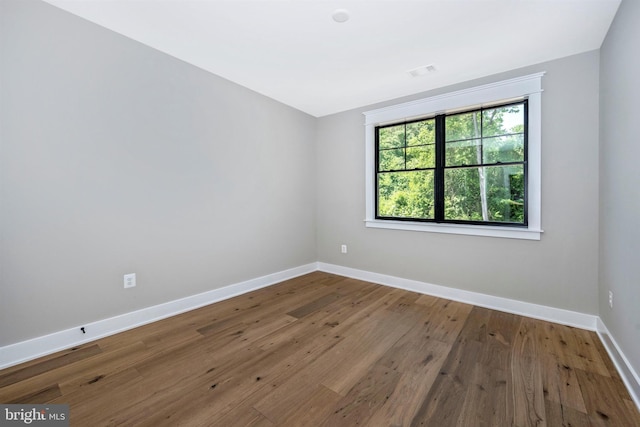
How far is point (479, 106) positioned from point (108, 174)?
12.3 ft

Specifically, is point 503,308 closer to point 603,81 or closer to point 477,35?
point 603,81

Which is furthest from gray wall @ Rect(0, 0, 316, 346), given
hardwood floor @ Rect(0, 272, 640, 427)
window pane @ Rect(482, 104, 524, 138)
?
window pane @ Rect(482, 104, 524, 138)

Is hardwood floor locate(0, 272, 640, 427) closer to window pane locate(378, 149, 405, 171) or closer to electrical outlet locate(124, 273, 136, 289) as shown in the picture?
electrical outlet locate(124, 273, 136, 289)

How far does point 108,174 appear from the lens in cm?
226

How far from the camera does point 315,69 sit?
112 inches

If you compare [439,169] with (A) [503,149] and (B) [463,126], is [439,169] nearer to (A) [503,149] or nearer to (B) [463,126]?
(B) [463,126]

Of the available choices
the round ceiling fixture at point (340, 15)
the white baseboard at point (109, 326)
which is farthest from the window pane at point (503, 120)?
the white baseboard at point (109, 326)

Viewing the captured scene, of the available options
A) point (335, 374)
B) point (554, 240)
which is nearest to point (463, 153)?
point (554, 240)

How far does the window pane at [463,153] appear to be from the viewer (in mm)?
3021

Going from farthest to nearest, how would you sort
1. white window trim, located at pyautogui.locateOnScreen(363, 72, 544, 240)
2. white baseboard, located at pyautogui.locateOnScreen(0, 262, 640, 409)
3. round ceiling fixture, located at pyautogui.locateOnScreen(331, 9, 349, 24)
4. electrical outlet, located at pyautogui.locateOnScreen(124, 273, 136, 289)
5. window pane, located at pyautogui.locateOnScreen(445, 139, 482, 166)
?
window pane, located at pyautogui.locateOnScreen(445, 139, 482, 166), white window trim, located at pyautogui.locateOnScreen(363, 72, 544, 240), electrical outlet, located at pyautogui.locateOnScreen(124, 273, 136, 289), round ceiling fixture, located at pyautogui.locateOnScreen(331, 9, 349, 24), white baseboard, located at pyautogui.locateOnScreen(0, 262, 640, 409)

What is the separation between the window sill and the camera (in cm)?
267

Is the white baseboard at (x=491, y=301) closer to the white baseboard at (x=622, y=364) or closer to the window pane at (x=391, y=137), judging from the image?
the white baseboard at (x=622, y=364)

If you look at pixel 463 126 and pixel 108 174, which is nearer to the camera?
pixel 108 174

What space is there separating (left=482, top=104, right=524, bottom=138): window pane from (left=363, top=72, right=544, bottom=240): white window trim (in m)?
0.11
